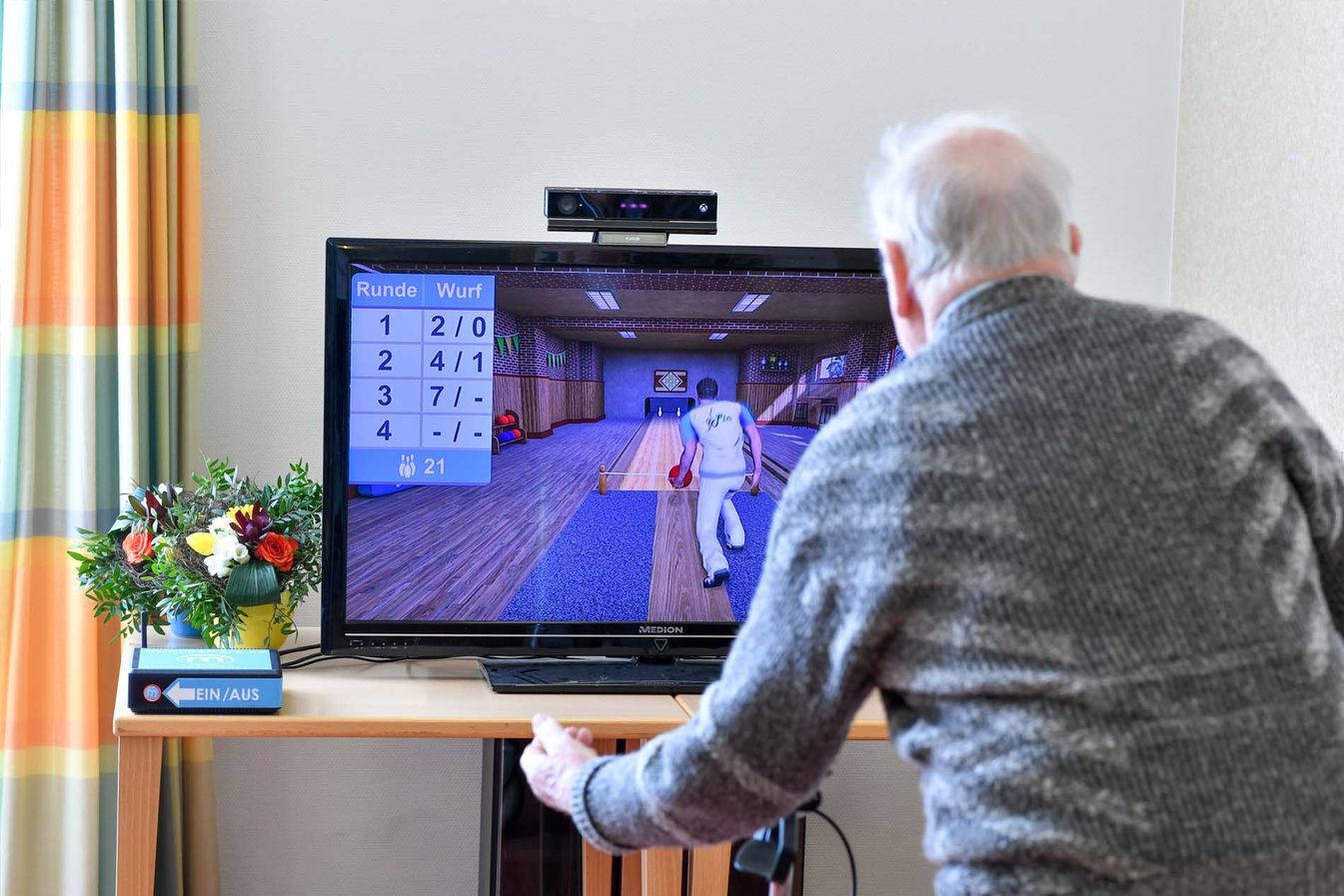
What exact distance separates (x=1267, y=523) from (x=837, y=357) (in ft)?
3.92

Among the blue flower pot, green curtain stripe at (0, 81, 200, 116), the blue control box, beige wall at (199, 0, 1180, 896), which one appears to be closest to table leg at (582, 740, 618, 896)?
the blue control box

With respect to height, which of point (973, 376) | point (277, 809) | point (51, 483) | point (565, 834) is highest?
point (973, 376)

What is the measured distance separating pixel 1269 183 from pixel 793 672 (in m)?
2.01

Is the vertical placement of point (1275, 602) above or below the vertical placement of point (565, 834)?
above

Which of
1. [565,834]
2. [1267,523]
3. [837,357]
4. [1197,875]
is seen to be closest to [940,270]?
[1267,523]

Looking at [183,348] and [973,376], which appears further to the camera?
[183,348]

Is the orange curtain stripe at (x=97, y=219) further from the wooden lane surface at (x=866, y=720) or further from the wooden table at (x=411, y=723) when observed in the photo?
the wooden lane surface at (x=866, y=720)

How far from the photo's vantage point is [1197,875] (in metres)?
0.98

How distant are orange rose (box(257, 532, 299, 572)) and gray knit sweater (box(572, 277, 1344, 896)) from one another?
4.09 ft

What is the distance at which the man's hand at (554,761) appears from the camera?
1372 mm

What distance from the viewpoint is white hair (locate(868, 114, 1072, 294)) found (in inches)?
43.1

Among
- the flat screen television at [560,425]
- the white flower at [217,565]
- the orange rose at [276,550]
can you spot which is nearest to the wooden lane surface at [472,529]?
the flat screen television at [560,425]

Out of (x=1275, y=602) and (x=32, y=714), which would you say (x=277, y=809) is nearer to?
(x=32, y=714)

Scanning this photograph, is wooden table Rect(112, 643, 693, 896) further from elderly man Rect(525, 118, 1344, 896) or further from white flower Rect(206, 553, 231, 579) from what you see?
elderly man Rect(525, 118, 1344, 896)
